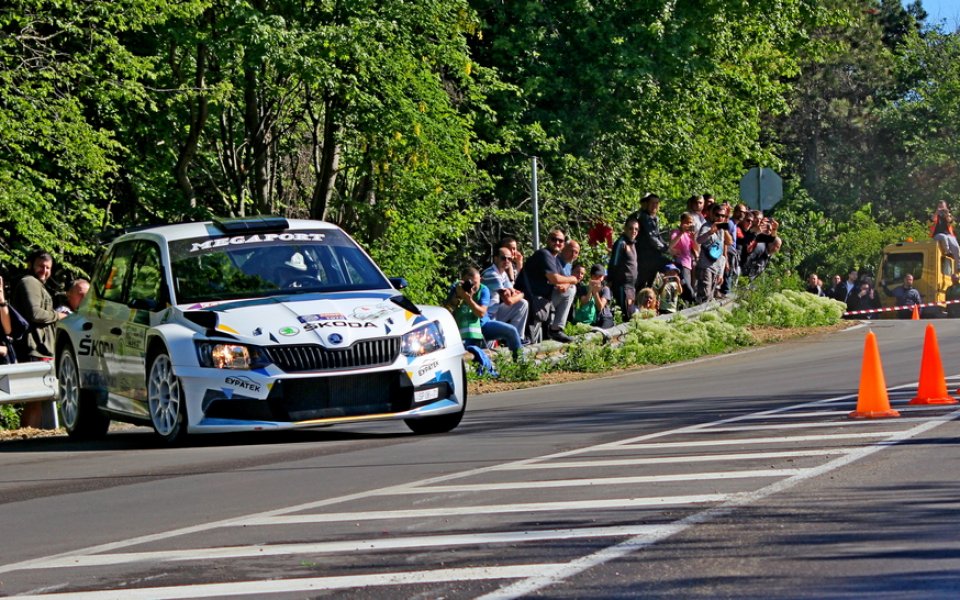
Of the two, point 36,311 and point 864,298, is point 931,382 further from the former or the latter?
point 864,298

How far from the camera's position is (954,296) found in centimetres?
4669

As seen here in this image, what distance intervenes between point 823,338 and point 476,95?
29.6 feet

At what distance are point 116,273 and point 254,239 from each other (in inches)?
55.5

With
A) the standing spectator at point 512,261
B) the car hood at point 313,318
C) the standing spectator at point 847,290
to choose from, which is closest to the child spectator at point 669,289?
the standing spectator at point 512,261

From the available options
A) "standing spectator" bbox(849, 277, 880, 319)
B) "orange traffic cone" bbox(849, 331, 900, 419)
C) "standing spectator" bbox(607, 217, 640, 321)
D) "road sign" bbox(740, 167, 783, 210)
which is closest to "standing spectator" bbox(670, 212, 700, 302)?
"standing spectator" bbox(607, 217, 640, 321)

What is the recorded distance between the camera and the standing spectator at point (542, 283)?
22266mm

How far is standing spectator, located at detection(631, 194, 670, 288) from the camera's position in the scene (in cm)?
2605

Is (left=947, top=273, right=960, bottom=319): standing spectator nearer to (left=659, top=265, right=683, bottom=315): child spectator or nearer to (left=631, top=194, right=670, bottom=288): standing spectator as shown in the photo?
(left=659, top=265, right=683, bottom=315): child spectator

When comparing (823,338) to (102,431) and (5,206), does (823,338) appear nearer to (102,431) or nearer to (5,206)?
(5,206)

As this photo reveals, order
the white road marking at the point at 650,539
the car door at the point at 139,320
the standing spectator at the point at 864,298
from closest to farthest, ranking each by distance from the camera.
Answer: the white road marking at the point at 650,539, the car door at the point at 139,320, the standing spectator at the point at 864,298

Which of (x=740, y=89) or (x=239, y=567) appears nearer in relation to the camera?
(x=239, y=567)

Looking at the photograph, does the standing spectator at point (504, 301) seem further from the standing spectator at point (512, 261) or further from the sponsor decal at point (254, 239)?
the sponsor decal at point (254, 239)

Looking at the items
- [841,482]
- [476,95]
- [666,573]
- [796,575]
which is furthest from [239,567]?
[476,95]

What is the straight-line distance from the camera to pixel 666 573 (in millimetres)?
6574
